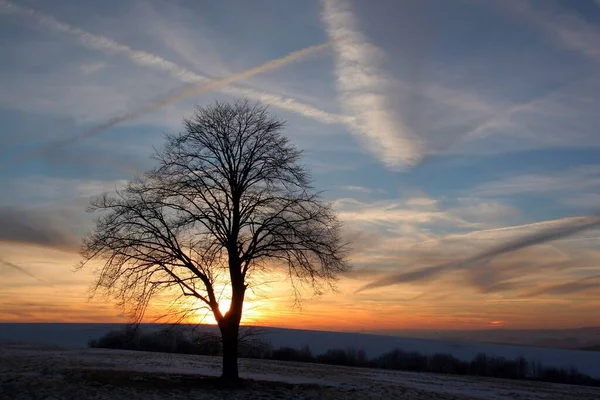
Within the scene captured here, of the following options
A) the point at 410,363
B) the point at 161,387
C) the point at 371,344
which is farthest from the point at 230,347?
the point at 371,344

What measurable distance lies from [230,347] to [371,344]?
100 m

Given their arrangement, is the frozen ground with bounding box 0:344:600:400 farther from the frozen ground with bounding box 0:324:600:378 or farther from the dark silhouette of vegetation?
the frozen ground with bounding box 0:324:600:378

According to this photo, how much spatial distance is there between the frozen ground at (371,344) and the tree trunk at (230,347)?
2590 inches

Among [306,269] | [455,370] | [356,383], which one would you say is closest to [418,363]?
[455,370]

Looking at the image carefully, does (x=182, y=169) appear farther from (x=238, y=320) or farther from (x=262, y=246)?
(x=238, y=320)

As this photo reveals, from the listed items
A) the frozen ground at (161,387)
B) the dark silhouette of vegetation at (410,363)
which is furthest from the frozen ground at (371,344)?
the frozen ground at (161,387)

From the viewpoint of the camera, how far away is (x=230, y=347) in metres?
26.3

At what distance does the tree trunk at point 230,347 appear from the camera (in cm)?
2630

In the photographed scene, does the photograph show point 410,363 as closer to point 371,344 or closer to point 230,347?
point 371,344

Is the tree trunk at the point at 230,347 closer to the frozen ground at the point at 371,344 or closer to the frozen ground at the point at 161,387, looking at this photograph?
the frozen ground at the point at 161,387

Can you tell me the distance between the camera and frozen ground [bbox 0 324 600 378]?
313 feet

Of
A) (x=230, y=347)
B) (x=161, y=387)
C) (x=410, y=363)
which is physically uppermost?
(x=230, y=347)

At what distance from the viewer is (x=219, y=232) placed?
86.9 feet

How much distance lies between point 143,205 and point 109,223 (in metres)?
1.64
